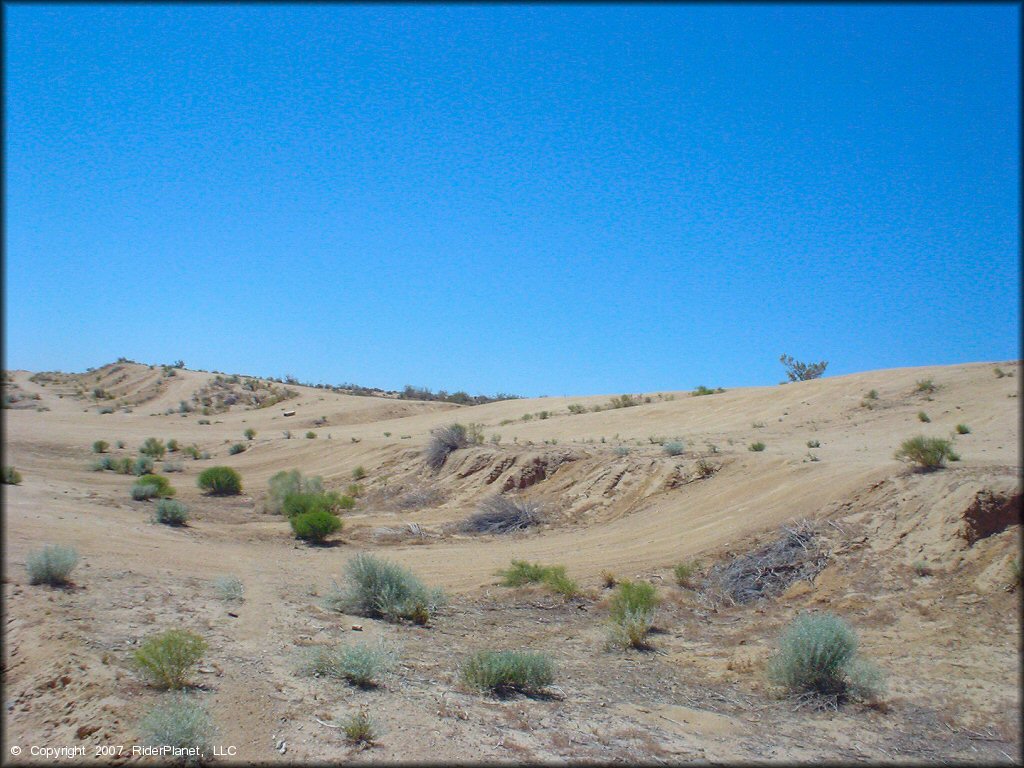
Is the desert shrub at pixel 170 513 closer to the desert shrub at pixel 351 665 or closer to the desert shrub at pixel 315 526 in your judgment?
the desert shrub at pixel 315 526

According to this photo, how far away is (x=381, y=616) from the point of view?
10469 mm

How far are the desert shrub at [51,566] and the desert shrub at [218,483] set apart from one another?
557 inches

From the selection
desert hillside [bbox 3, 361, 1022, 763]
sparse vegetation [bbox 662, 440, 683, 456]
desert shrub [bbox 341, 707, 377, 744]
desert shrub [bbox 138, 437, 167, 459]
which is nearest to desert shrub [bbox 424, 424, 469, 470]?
desert hillside [bbox 3, 361, 1022, 763]

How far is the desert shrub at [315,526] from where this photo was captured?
16047 mm

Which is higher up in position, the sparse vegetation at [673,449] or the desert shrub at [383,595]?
the sparse vegetation at [673,449]

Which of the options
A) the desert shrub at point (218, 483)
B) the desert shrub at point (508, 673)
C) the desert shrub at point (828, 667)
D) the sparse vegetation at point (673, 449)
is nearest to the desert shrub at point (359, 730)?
the desert shrub at point (508, 673)

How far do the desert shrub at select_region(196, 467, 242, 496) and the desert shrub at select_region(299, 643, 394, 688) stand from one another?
17077 millimetres

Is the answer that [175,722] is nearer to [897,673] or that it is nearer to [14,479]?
[897,673]

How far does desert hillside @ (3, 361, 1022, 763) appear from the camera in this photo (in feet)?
21.5

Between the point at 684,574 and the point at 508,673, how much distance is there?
17.4 ft

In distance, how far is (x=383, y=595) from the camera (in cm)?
1053

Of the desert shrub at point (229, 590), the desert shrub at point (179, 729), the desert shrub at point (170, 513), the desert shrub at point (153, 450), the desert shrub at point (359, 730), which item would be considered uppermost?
the desert shrub at point (153, 450)

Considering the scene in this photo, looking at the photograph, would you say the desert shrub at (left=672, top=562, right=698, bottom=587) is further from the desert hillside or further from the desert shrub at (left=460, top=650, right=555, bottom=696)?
the desert shrub at (left=460, top=650, right=555, bottom=696)

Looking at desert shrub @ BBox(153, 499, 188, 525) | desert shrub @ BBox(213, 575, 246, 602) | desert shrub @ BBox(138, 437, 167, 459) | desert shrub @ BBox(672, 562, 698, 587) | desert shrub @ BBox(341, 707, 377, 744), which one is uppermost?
desert shrub @ BBox(138, 437, 167, 459)
